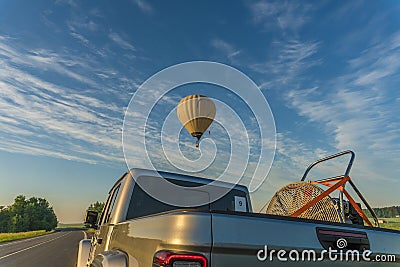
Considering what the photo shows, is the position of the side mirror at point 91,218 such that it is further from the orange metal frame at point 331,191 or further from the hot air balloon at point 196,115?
the hot air balloon at point 196,115

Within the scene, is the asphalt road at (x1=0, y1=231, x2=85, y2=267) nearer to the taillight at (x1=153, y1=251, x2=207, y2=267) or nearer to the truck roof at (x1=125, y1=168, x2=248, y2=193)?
the truck roof at (x1=125, y1=168, x2=248, y2=193)

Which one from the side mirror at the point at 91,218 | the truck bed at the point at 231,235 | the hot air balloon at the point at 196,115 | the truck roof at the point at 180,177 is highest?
the hot air balloon at the point at 196,115

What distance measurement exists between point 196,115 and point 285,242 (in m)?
14.6

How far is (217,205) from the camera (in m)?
4.24

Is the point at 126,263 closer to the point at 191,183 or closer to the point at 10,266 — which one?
the point at 191,183

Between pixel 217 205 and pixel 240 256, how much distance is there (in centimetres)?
254

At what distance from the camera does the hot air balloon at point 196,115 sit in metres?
16.4

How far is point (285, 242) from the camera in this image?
182 cm

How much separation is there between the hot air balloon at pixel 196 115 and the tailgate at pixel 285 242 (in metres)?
14.3

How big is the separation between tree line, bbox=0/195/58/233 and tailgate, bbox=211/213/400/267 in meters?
128

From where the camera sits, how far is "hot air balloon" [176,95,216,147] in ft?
53.9

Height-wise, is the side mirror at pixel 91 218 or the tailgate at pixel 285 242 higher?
the side mirror at pixel 91 218

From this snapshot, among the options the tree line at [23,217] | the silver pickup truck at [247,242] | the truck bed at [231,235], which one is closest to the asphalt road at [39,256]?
the silver pickup truck at [247,242]

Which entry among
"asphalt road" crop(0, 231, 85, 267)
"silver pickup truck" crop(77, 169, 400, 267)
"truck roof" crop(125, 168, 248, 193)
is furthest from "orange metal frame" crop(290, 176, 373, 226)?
"asphalt road" crop(0, 231, 85, 267)
